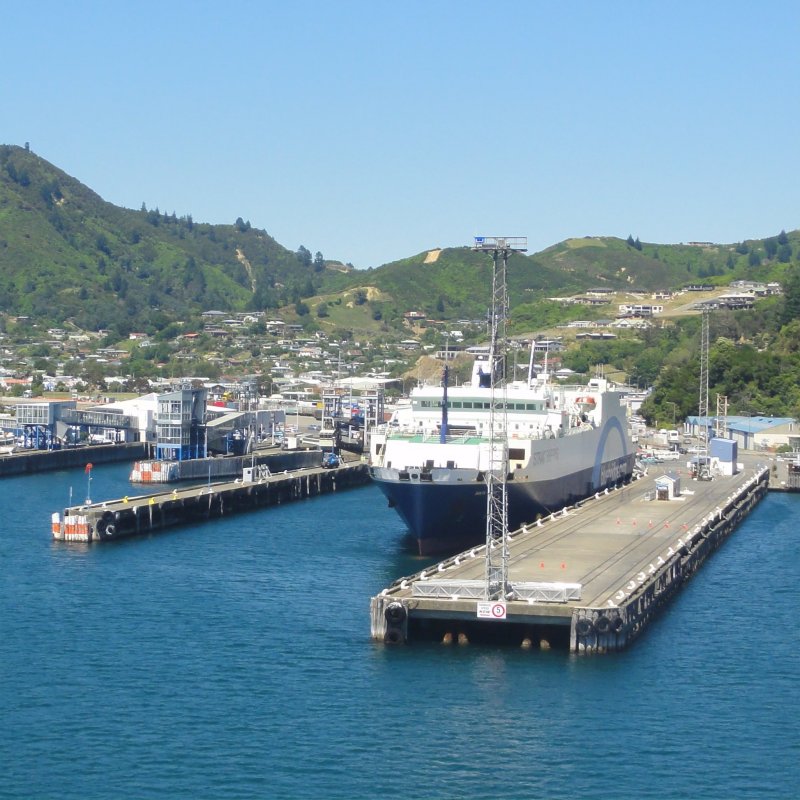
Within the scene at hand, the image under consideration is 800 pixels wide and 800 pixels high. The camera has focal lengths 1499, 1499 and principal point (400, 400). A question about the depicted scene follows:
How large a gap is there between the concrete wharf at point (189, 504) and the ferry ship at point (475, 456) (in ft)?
33.2

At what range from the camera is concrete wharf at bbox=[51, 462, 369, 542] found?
60.8 metres

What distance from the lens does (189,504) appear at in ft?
227

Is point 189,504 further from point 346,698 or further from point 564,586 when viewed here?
point 346,698

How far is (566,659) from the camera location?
3838 centimetres

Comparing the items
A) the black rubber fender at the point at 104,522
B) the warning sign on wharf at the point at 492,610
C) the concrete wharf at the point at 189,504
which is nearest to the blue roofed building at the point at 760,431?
the concrete wharf at the point at 189,504

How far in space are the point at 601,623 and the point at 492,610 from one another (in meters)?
2.83

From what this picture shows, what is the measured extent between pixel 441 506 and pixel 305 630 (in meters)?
13.1

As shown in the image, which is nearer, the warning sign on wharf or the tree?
the warning sign on wharf

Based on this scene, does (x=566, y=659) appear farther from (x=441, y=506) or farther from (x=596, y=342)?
(x=596, y=342)

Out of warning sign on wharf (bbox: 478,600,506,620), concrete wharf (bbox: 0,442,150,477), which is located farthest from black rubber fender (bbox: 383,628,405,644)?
concrete wharf (bbox: 0,442,150,477)

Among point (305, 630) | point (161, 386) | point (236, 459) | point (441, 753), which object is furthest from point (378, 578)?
point (161, 386)

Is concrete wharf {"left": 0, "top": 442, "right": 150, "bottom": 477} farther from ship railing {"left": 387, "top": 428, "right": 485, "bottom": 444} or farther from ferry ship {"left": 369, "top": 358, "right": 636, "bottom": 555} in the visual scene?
ship railing {"left": 387, "top": 428, "right": 485, "bottom": 444}

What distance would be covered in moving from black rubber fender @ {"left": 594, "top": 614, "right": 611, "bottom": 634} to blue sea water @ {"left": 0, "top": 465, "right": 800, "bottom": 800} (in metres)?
0.87

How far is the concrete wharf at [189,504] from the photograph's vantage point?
60781mm
